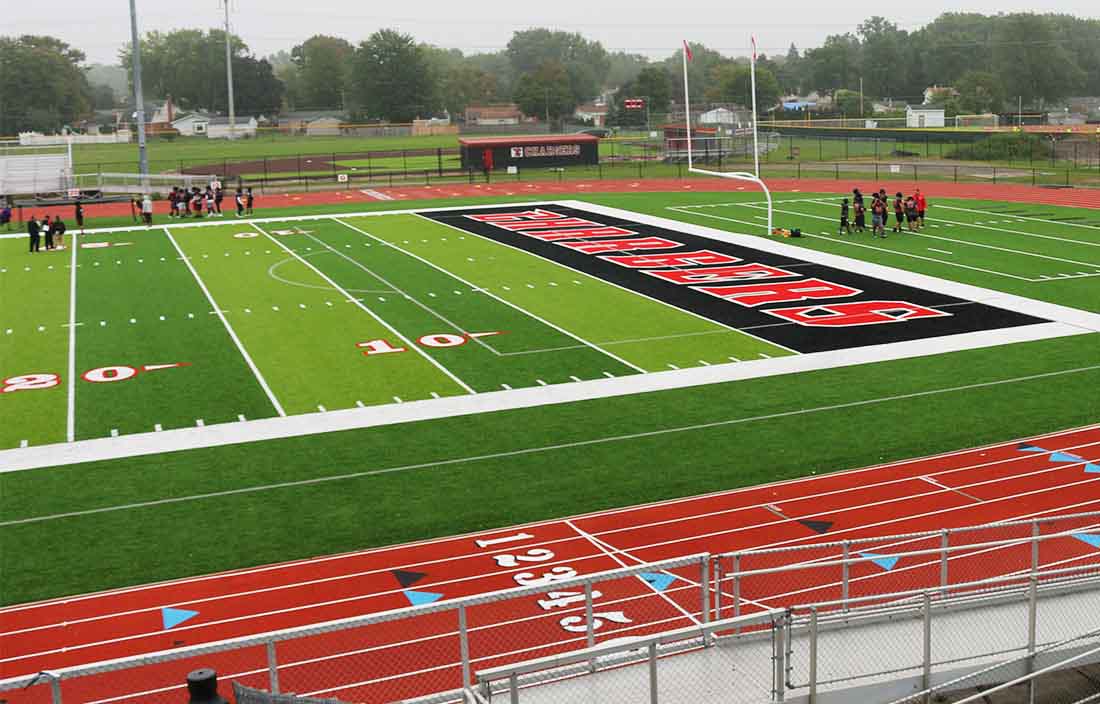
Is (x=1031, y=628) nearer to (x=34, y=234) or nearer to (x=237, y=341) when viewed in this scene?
(x=237, y=341)

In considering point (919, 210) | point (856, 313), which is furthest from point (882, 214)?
point (856, 313)

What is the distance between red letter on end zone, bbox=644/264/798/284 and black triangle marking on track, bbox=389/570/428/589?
20808mm

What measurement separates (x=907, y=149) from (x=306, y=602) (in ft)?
265

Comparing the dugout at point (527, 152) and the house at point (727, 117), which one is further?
the house at point (727, 117)

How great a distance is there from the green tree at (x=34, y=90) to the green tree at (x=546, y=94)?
2035 inches

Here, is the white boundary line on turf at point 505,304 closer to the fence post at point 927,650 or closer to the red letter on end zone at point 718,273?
the red letter on end zone at point 718,273

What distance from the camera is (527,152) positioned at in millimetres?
73062

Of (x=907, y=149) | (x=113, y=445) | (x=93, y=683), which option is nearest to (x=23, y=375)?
(x=113, y=445)

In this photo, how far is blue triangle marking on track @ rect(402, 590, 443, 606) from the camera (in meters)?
14.7

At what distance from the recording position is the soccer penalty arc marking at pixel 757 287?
93.3 ft

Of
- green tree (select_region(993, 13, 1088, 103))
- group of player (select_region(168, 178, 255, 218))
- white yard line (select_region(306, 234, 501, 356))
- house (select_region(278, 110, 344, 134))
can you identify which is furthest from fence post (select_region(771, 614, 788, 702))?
green tree (select_region(993, 13, 1088, 103))

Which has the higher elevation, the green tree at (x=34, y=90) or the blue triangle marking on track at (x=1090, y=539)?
the green tree at (x=34, y=90)

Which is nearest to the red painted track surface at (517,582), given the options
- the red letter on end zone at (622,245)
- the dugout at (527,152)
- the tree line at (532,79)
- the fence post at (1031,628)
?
the fence post at (1031,628)

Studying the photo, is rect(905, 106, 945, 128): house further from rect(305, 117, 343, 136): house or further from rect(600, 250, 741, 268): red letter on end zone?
rect(600, 250, 741, 268): red letter on end zone
